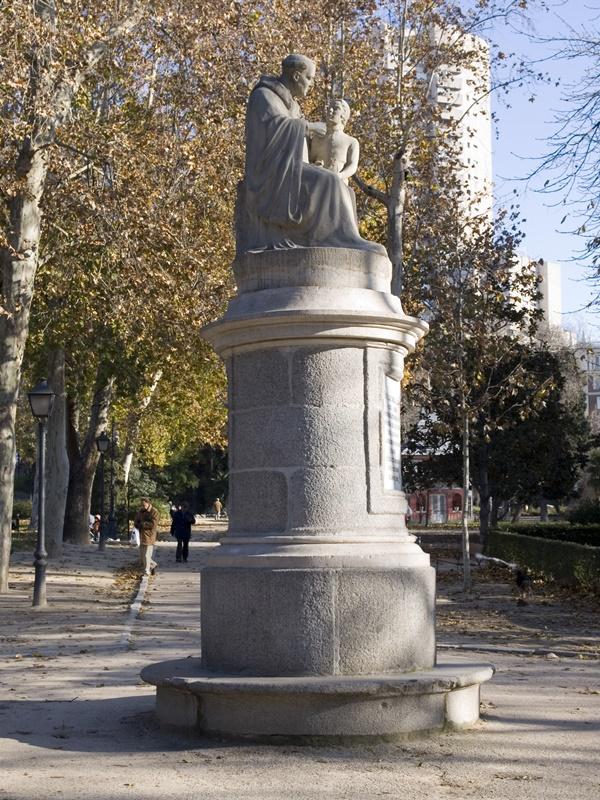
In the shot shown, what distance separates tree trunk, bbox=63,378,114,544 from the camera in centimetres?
4100

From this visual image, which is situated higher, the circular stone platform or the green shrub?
the green shrub

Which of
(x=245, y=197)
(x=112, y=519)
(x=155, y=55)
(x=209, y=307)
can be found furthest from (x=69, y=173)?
(x=112, y=519)

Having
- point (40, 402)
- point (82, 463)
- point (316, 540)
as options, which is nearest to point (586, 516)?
point (82, 463)

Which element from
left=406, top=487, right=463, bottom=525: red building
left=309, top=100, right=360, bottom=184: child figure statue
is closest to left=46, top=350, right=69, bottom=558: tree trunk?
left=309, top=100, right=360, bottom=184: child figure statue

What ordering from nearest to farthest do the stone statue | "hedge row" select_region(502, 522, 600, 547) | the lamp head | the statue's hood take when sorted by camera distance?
1. the stone statue
2. the statue's hood
3. the lamp head
4. "hedge row" select_region(502, 522, 600, 547)

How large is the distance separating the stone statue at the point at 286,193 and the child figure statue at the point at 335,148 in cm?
18

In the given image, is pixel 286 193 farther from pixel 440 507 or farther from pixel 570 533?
pixel 440 507

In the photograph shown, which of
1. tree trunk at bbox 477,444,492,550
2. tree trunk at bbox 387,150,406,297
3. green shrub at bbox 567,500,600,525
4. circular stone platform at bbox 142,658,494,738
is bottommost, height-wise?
circular stone platform at bbox 142,658,494,738

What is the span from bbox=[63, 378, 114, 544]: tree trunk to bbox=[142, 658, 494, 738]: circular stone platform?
31.4 m

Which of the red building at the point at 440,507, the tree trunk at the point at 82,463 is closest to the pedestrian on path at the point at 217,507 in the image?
the red building at the point at 440,507

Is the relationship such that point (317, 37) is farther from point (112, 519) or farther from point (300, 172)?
point (112, 519)

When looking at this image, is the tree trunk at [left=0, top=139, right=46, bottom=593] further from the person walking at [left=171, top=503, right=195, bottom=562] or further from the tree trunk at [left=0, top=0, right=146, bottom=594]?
the person walking at [left=171, top=503, right=195, bottom=562]

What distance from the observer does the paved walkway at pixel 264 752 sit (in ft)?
23.2

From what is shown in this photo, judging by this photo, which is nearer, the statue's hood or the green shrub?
the statue's hood
